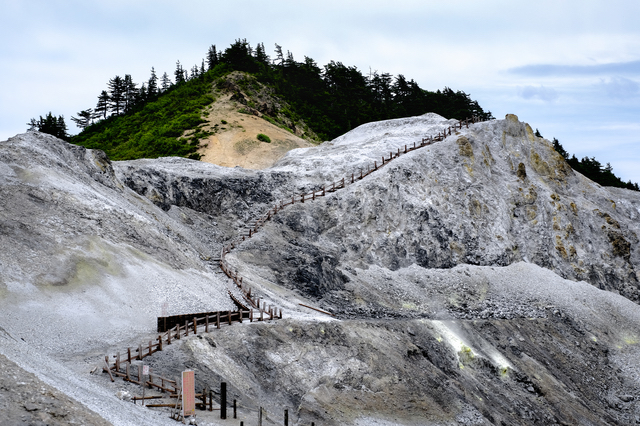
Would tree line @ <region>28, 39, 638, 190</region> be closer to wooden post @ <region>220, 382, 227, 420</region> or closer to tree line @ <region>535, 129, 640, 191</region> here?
tree line @ <region>535, 129, 640, 191</region>

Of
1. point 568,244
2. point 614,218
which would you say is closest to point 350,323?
point 568,244

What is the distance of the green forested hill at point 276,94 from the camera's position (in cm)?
7794

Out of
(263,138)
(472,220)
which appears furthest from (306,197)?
(263,138)

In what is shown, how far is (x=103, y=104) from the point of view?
9725cm

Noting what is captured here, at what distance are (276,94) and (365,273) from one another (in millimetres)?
56345

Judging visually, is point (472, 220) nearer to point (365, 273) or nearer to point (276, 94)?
point (365, 273)

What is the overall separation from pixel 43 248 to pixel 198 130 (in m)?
45.0

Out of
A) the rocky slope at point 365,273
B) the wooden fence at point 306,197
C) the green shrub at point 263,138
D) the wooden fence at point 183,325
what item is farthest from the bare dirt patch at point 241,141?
the wooden fence at point 183,325

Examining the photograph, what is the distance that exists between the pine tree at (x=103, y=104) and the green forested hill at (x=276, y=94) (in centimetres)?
16

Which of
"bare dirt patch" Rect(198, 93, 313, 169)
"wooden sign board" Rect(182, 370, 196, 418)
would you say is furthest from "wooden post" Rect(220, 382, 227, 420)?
"bare dirt patch" Rect(198, 93, 313, 169)

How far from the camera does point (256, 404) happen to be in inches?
966

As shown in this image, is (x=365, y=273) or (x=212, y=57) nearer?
(x=365, y=273)

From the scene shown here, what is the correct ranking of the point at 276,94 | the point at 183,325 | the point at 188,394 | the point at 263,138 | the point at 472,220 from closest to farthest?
the point at 188,394, the point at 183,325, the point at 472,220, the point at 263,138, the point at 276,94

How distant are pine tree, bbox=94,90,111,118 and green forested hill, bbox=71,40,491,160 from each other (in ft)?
0.53
